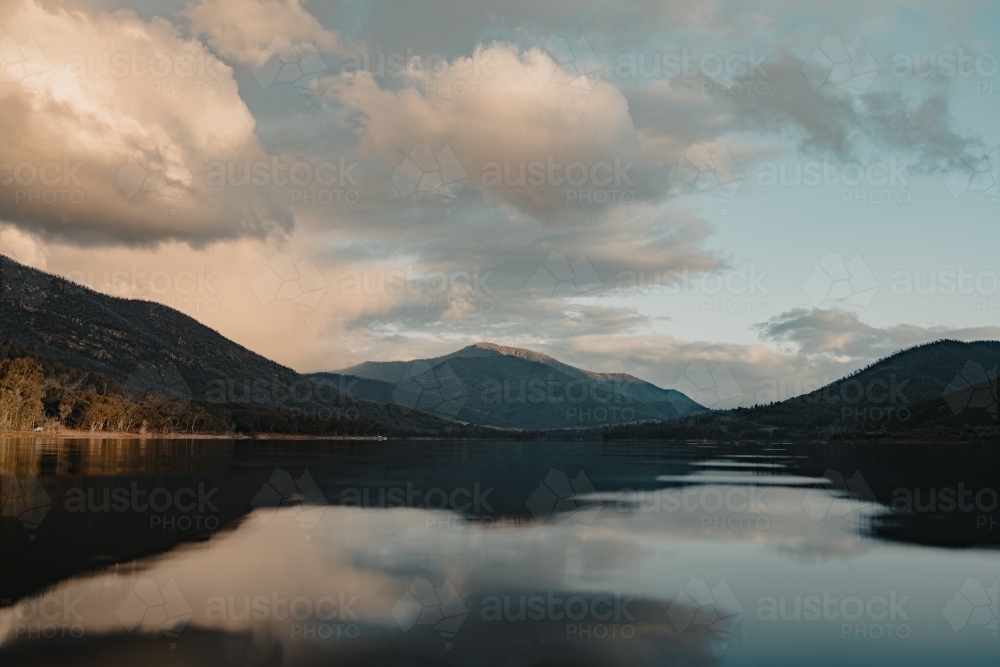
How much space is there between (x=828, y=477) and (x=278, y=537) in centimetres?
6277

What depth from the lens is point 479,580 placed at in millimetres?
21984

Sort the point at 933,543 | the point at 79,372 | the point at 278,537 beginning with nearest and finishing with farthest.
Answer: the point at 278,537 < the point at 933,543 < the point at 79,372

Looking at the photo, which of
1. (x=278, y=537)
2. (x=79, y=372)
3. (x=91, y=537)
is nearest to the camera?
(x=91, y=537)

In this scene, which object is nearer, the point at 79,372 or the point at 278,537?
the point at 278,537

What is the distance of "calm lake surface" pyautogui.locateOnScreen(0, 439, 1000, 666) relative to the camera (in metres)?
15.8

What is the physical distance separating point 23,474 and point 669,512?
1735 inches

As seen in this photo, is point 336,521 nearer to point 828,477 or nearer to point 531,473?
point 531,473

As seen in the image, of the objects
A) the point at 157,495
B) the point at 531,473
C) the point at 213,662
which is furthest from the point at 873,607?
the point at 531,473

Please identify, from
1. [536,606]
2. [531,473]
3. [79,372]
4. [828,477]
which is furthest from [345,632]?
[79,372]

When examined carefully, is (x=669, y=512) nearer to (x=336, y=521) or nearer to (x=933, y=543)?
(x=933, y=543)

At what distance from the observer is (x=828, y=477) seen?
7338 cm

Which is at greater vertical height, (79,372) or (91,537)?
(79,372)

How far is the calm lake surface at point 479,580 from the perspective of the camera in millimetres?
15773

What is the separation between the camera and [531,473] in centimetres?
7069
